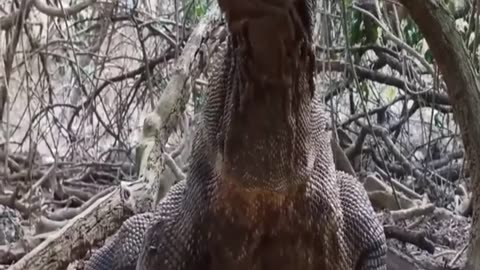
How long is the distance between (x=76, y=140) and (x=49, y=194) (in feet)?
1.37

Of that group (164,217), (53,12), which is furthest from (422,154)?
(164,217)

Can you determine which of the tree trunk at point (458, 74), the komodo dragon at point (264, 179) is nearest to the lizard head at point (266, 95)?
the komodo dragon at point (264, 179)

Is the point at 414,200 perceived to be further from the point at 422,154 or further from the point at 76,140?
the point at 76,140

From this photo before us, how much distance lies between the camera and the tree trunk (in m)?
1.63

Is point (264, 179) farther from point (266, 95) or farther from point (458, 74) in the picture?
point (458, 74)

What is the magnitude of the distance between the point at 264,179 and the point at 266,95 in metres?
0.15

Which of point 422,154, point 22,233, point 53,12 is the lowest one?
point 22,233

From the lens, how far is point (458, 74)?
168 centimetres

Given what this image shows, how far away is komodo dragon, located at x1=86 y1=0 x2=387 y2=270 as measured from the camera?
3.74 feet

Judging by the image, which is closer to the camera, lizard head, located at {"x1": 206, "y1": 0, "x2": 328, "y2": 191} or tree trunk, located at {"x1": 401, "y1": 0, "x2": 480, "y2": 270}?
lizard head, located at {"x1": 206, "y1": 0, "x2": 328, "y2": 191}

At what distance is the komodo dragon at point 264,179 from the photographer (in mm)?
1139

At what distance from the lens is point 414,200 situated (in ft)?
10.1

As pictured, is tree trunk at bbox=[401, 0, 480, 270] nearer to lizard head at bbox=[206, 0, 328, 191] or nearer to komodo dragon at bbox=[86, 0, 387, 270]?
komodo dragon at bbox=[86, 0, 387, 270]

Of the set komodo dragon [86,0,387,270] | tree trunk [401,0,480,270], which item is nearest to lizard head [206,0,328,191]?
komodo dragon [86,0,387,270]
